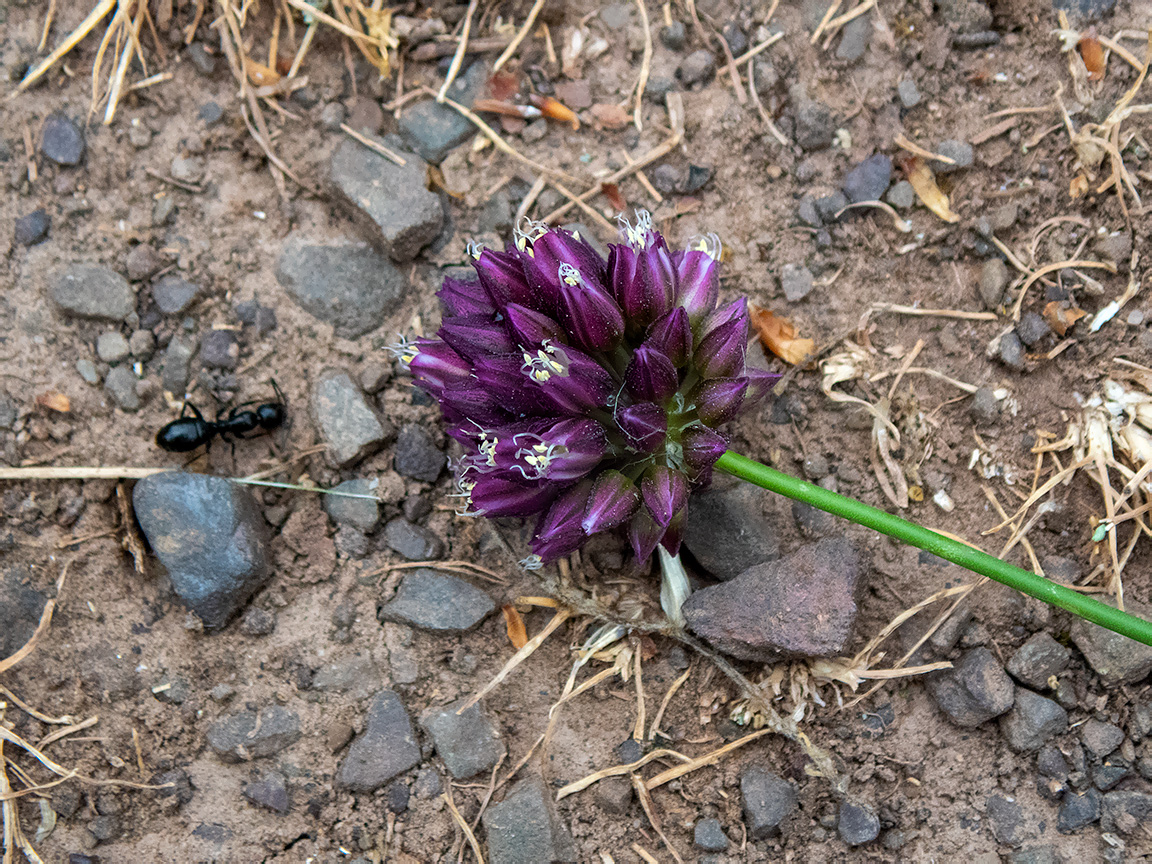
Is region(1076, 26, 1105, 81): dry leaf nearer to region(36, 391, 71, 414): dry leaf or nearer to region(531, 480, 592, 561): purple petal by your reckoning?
region(531, 480, 592, 561): purple petal

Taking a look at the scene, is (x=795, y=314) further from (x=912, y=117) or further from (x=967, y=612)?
(x=967, y=612)

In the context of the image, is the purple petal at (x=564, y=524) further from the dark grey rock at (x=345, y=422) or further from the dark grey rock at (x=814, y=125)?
the dark grey rock at (x=814, y=125)

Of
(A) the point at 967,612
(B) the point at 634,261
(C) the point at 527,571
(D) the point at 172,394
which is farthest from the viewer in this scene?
(D) the point at 172,394

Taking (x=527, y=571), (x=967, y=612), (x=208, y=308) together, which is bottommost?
(x=527, y=571)

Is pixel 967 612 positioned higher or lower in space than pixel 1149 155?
lower

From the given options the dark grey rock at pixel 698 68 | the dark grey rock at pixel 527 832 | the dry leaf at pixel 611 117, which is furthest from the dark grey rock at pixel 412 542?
the dark grey rock at pixel 698 68

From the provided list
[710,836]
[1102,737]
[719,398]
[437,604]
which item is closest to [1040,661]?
[1102,737]

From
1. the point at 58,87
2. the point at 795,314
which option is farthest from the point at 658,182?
the point at 58,87
